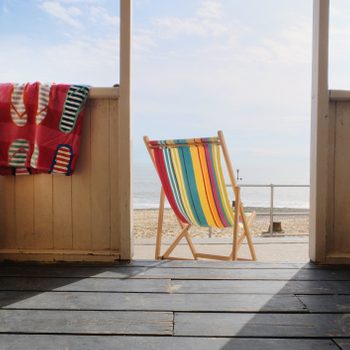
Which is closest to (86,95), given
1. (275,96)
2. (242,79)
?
(242,79)

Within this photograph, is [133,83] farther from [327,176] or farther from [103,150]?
[327,176]

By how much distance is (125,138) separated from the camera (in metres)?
1.96

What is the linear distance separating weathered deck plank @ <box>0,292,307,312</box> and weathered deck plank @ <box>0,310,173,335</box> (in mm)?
53

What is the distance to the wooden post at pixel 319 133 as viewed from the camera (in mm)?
1883

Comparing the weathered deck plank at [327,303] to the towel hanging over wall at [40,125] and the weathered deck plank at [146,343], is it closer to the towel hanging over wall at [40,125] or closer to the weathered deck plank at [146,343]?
the weathered deck plank at [146,343]

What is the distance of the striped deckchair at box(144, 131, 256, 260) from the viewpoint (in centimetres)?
216

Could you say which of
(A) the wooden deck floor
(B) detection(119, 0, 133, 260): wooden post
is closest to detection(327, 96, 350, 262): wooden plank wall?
(A) the wooden deck floor

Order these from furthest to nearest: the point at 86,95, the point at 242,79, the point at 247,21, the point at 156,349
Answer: the point at 242,79, the point at 247,21, the point at 86,95, the point at 156,349

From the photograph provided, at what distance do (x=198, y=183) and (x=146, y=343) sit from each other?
1.30 m

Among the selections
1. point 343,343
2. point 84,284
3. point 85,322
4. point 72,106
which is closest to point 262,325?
point 343,343

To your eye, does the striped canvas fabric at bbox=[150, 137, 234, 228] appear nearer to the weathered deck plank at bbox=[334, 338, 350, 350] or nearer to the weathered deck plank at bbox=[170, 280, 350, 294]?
the weathered deck plank at bbox=[170, 280, 350, 294]

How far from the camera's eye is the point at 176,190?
7.65ft

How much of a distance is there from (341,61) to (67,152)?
1649 mm

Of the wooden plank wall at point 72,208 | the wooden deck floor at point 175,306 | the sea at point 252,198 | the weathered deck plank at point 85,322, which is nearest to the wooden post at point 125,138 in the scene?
the wooden plank wall at point 72,208
